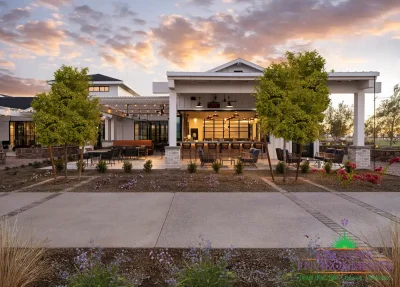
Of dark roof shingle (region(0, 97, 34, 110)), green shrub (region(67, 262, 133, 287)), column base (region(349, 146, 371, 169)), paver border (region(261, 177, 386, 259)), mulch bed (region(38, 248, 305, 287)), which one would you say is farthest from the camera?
dark roof shingle (region(0, 97, 34, 110))

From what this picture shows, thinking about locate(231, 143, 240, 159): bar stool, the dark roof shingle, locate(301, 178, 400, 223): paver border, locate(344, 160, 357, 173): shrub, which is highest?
the dark roof shingle

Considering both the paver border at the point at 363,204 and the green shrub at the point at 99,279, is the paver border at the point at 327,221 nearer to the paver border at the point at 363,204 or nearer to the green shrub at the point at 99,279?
the paver border at the point at 363,204

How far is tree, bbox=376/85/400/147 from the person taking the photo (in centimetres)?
2505

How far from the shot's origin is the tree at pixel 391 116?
25.0 meters

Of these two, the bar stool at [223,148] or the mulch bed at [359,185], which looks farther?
Answer: the bar stool at [223,148]

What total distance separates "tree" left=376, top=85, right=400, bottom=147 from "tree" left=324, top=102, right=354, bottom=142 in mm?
5425

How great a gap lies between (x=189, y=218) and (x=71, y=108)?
6630mm

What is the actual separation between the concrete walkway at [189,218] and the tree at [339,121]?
26.5 meters

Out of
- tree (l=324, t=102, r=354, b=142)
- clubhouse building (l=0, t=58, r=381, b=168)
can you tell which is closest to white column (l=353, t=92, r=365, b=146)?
clubhouse building (l=0, t=58, r=381, b=168)

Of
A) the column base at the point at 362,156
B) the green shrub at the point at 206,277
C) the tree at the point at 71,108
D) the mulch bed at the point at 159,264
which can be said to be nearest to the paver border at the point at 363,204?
the mulch bed at the point at 159,264

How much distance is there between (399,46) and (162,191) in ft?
62.9

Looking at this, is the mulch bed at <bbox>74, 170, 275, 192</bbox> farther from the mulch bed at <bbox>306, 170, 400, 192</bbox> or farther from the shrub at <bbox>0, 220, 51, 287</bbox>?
the shrub at <bbox>0, 220, 51, 287</bbox>

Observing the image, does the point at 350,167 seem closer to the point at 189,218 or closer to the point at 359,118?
the point at 359,118

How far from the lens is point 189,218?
18.1 feet
